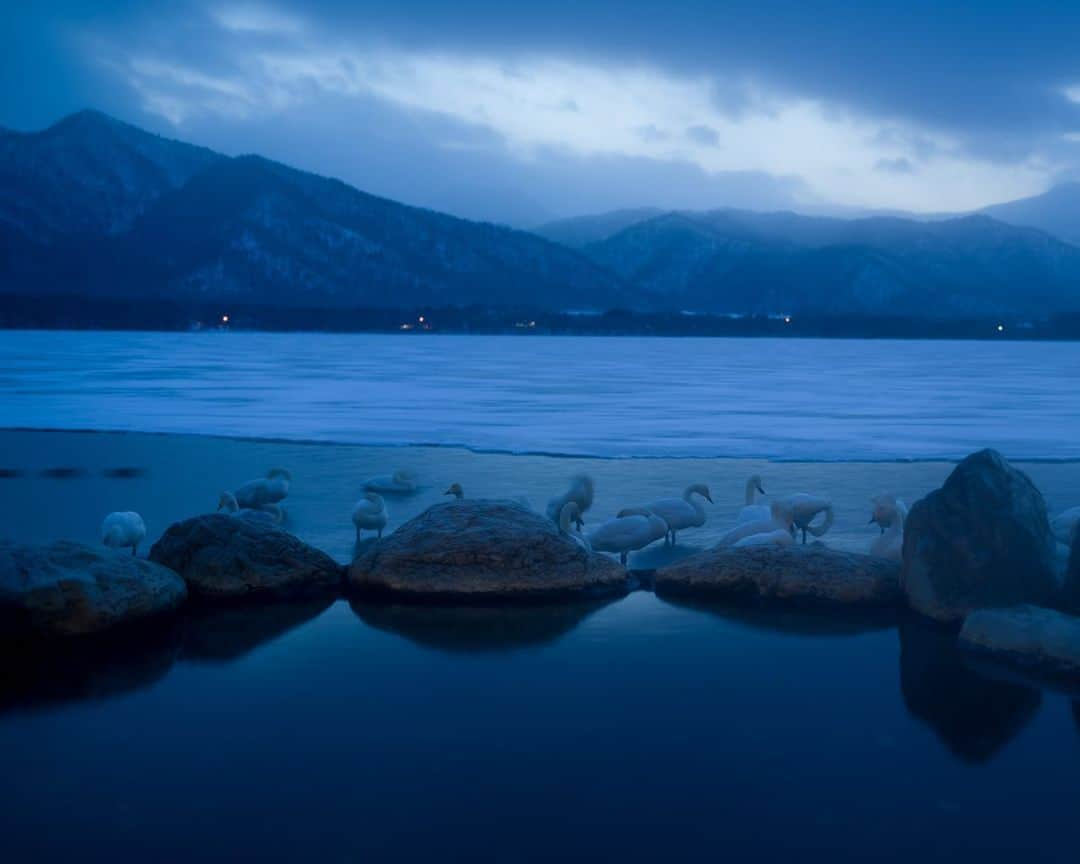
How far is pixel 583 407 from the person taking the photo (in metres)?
25.7

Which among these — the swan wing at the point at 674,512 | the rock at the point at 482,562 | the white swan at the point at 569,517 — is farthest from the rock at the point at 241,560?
the swan wing at the point at 674,512

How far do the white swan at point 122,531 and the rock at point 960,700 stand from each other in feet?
19.1

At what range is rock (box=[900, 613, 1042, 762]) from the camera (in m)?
5.69

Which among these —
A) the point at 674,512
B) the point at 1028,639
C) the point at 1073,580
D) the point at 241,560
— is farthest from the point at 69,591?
the point at 1073,580

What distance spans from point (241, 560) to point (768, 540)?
392 centimetres

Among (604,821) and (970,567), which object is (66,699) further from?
(970,567)

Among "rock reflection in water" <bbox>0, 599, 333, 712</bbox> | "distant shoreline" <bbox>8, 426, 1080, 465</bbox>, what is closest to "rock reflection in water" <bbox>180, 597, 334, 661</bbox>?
"rock reflection in water" <bbox>0, 599, 333, 712</bbox>


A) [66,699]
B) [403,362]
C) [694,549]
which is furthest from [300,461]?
[403,362]

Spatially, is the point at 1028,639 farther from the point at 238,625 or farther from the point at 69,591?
the point at 69,591

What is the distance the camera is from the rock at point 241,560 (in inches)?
318

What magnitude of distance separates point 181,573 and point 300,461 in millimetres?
7259

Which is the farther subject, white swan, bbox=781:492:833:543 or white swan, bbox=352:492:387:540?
white swan, bbox=781:492:833:543

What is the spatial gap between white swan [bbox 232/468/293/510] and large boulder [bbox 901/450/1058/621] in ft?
20.0

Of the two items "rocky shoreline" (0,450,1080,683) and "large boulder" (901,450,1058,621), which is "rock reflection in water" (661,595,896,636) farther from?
"large boulder" (901,450,1058,621)
